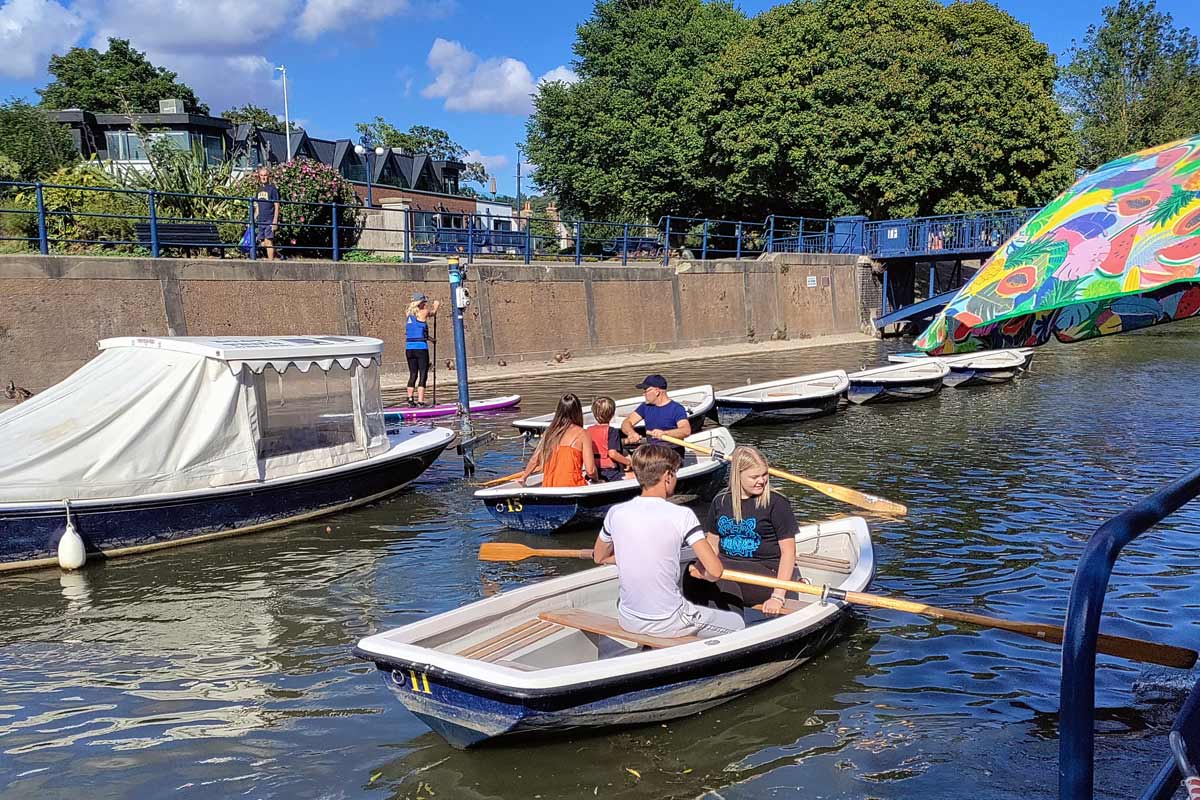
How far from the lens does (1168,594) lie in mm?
8125

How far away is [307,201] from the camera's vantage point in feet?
71.3

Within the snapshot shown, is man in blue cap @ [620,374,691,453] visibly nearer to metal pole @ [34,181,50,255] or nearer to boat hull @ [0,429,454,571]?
boat hull @ [0,429,454,571]

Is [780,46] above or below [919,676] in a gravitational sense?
above

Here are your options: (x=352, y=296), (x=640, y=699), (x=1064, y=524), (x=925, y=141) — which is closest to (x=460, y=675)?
(x=640, y=699)

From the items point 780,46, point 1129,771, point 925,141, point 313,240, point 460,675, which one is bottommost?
point 1129,771

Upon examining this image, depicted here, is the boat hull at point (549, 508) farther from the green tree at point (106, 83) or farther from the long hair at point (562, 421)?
the green tree at point (106, 83)

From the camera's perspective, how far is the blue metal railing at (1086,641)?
2650 millimetres

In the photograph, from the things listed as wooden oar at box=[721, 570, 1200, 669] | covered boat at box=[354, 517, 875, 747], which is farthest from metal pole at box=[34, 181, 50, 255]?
wooden oar at box=[721, 570, 1200, 669]

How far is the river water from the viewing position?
5.31 metres

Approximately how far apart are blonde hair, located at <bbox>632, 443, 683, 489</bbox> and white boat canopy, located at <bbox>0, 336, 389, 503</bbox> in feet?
18.9

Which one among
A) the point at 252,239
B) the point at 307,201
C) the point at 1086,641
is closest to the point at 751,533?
the point at 1086,641

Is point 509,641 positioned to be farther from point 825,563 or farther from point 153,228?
point 153,228

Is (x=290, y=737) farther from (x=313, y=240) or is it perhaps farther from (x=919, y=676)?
(x=313, y=240)

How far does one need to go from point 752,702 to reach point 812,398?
458 inches
